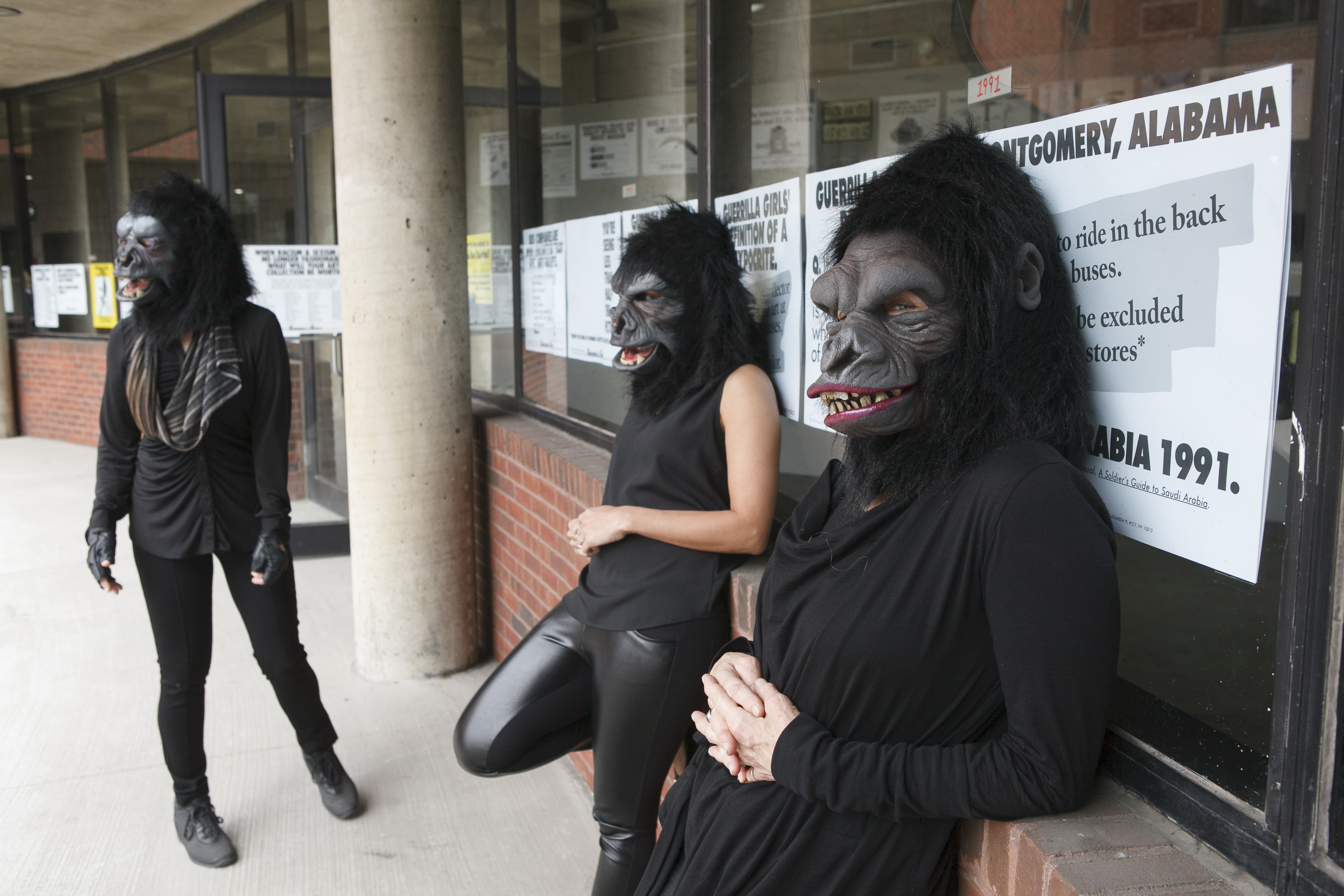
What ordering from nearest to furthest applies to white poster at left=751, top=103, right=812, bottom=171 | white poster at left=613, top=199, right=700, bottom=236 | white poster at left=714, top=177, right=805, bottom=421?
white poster at left=714, top=177, right=805, bottom=421, white poster at left=751, top=103, right=812, bottom=171, white poster at left=613, top=199, right=700, bottom=236

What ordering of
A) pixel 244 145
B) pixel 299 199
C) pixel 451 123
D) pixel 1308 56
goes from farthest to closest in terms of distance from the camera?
1. pixel 299 199
2. pixel 244 145
3. pixel 451 123
4. pixel 1308 56

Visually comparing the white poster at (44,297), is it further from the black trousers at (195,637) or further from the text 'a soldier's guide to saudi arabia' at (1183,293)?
the text 'a soldier's guide to saudi arabia' at (1183,293)

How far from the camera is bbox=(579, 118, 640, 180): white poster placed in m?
3.86

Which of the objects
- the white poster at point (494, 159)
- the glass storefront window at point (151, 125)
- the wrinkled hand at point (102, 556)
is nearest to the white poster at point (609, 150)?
the white poster at point (494, 159)

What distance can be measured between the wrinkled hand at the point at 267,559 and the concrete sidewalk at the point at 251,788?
34.5 inches

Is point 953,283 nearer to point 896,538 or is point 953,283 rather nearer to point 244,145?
point 896,538

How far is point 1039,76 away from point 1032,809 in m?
1.16

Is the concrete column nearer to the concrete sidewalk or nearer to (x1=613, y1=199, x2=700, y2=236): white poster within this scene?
the concrete sidewalk

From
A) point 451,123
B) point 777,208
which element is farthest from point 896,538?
point 451,123

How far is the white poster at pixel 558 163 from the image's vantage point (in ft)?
14.5

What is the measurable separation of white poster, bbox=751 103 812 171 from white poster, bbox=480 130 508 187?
2574 millimetres

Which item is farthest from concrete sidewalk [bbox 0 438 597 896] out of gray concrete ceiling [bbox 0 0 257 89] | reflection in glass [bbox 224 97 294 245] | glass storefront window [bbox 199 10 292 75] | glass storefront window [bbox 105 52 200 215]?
glass storefront window [bbox 105 52 200 215]

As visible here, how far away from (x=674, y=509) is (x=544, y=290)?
2.38 metres

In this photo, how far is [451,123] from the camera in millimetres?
4465
